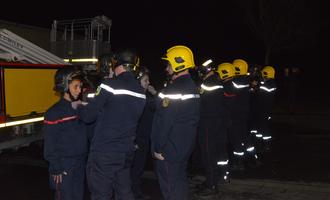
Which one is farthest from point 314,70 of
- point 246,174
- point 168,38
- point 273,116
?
point 246,174

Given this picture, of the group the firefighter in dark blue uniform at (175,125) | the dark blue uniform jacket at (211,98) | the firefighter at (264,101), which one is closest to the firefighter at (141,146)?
the dark blue uniform jacket at (211,98)

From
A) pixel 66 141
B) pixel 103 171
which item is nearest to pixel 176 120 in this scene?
pixel 103 171

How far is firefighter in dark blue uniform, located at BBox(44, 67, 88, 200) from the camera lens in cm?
418

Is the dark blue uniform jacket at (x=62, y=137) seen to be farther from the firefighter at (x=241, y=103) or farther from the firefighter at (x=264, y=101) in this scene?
the firefighter at (x=264, y=101)

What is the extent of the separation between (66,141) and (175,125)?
1.15 m

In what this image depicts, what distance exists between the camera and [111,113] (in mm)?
A: 4223

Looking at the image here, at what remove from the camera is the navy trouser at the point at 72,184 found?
4.25 m

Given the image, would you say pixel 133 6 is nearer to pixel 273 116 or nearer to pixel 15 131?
pixel 273 116

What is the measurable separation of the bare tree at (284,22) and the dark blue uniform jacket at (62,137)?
19.5 metres

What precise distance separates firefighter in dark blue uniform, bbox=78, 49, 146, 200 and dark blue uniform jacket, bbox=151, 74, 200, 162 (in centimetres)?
38

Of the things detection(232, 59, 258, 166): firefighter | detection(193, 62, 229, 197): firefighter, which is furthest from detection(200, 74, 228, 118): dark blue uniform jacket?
detection(232, 59, 258, 166): firefighter

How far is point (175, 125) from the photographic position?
468cm

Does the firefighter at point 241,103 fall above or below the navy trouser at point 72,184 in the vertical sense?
above

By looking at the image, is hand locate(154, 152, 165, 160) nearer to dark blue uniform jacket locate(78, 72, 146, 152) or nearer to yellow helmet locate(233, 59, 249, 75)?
dark blue uniform jacket locate(78, 72, 146, 152)
